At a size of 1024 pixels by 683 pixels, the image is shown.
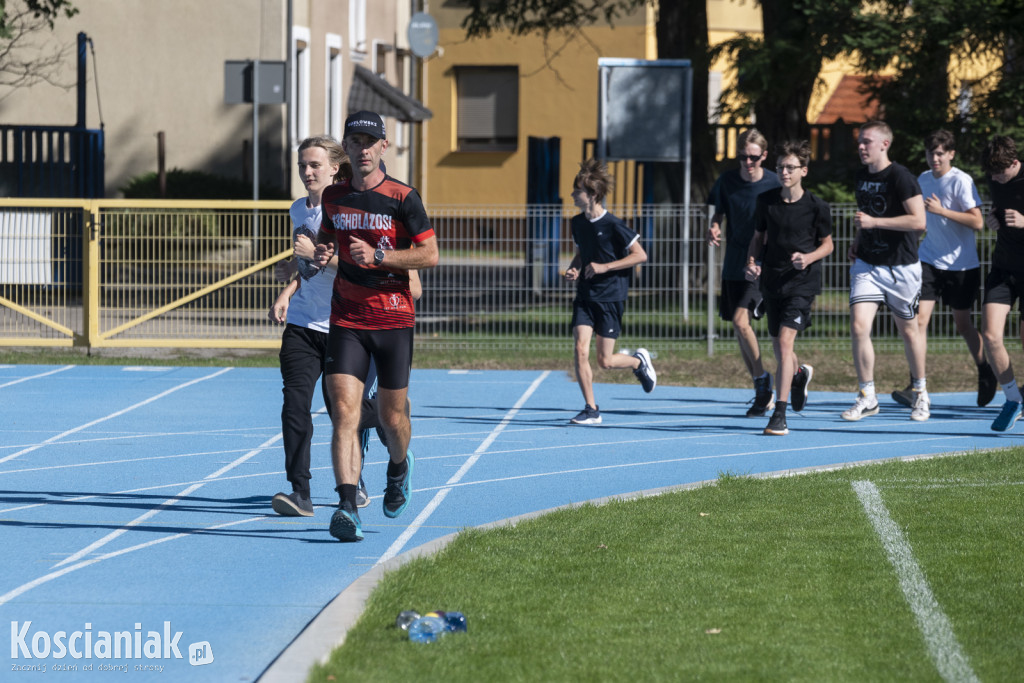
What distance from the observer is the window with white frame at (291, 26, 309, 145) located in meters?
29.5

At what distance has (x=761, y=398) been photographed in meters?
12.4

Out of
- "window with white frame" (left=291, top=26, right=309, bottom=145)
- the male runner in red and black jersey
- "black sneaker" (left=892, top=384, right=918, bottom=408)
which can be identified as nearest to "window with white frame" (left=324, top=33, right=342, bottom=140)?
"window with white frame" (left=291, top=26, right=309, bottom=145)

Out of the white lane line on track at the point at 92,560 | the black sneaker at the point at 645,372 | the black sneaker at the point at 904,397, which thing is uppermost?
the black sneaker at the point at 645,372

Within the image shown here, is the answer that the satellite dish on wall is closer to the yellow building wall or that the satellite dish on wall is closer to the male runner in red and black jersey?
the yellow building wall

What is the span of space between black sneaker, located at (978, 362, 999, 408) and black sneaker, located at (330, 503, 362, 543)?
7.38 m

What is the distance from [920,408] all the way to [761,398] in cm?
128

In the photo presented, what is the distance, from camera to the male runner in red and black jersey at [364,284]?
281 inches

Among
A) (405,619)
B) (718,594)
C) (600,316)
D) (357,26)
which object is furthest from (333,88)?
(405,619)

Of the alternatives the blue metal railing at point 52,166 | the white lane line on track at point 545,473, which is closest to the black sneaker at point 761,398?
the white lane line on track at point 545,473

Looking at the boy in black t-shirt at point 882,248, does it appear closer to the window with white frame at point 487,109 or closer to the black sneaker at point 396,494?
the black sneaker at point 396,494

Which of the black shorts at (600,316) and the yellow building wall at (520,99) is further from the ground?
the yellow building wall at (520,99)

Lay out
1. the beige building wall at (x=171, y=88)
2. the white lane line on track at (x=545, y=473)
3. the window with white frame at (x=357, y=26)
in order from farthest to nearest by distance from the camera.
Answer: the window with white frame at (x=357, y=26), the beige building wall at (x=171, y=88), the white lane line on track at (x=545, y=473)

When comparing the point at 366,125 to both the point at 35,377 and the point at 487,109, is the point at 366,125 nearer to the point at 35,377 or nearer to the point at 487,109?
the point at 35,377

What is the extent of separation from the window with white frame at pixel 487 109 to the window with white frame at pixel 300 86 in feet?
41.4
